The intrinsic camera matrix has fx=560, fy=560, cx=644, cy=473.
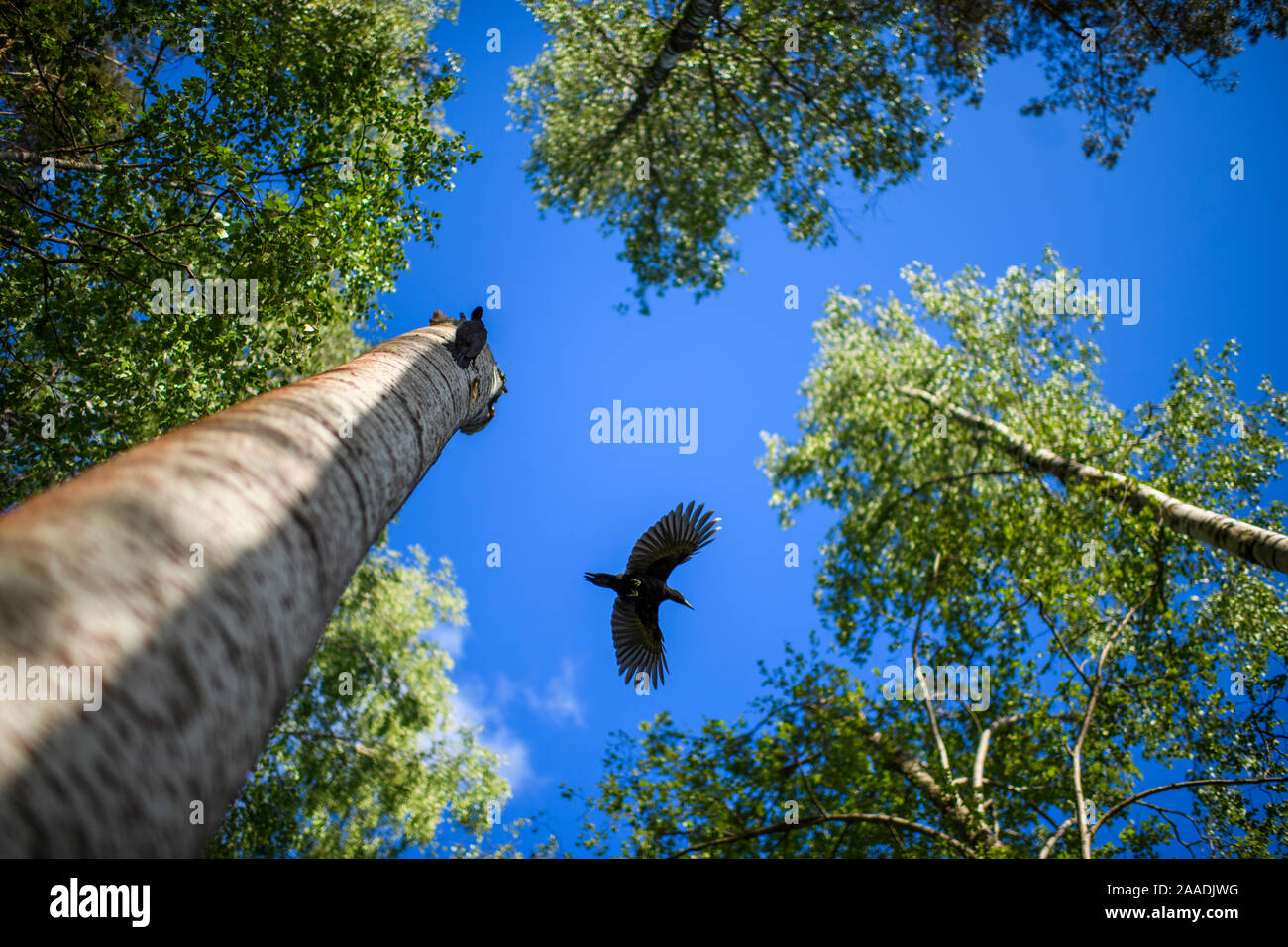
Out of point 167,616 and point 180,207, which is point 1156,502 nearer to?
point 167,616

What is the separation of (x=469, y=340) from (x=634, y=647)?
9.44ft

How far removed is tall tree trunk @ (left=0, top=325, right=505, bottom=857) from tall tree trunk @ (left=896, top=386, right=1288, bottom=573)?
23.4ft

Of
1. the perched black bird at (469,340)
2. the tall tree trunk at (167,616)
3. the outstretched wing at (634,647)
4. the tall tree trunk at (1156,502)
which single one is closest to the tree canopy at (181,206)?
the perched black bird at (469,340)

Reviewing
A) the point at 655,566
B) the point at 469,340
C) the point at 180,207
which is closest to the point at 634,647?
the point at 655,566

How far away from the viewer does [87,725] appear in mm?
868

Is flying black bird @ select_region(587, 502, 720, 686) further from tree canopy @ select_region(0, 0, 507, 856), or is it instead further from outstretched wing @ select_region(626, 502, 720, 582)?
tree canopy @ select_region(0, 0, 507, 856)

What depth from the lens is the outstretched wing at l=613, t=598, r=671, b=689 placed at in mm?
4664

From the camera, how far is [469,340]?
11.2ft

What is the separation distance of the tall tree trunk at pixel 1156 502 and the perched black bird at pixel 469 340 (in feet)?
22.0

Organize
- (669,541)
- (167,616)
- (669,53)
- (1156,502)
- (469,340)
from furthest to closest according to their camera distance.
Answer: (669,53) → (1156,502) → (669,541) → (469,340) → (167,616)

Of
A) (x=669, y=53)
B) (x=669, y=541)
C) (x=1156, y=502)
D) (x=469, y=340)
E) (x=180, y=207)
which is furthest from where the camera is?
(x=669, y=53)

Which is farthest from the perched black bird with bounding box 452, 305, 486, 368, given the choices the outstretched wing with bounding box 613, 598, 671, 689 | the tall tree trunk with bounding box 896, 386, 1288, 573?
the tall tree trunk with bounding box 896, 386, 1288, 573

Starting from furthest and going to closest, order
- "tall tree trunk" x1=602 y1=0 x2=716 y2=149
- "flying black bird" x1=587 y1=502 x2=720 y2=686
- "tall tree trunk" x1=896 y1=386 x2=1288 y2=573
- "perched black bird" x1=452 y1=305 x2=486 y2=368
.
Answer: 1. "tall tree trunk" x1=602 y1=0 x2=716 y2=149
2. "tall tree trunk" x1=896 y1=386 x2=1288 y2=573
3. "flying black bird" x1=587 y1=502 x2=720 y2=686
4. "perched black bird" x1=452 y1=305 x2=486 y2=368
